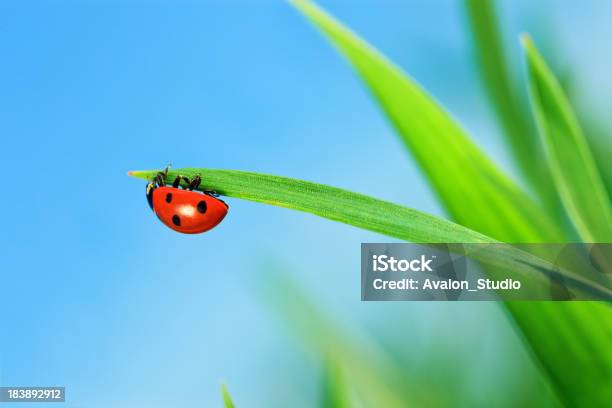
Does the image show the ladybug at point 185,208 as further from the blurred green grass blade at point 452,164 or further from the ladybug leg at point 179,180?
the blurred green grass blade at point 452,164

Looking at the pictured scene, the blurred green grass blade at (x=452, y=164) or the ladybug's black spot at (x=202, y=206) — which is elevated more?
the ladybug's black spot at (x=202, y=206)

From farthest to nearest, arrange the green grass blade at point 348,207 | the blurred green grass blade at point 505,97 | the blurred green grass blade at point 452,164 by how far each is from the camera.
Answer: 1. the blurred green grass blade at point 505,97
2. the blurred green grass blade at point 452,164
3. the green grass blade at point 348,207

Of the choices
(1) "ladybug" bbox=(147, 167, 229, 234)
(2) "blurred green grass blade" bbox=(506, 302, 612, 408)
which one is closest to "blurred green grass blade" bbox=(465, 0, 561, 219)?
(2) "blurred green grass blade" bbox=(506, 302, 612, 408)

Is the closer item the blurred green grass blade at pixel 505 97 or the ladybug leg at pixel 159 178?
the ladybug leg at pixel 159 178

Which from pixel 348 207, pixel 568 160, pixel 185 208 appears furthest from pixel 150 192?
pixel 568 160

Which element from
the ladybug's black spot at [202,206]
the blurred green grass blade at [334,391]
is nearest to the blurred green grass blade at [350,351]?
the blurred green grass blade at [334,391]

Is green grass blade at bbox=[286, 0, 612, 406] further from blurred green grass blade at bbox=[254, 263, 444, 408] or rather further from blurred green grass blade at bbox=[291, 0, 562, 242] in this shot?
blurred green grass blade at bbox=[254, 263, 444, 408]

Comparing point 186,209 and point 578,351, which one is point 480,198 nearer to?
point 578,351

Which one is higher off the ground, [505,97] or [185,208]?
[505,97]
